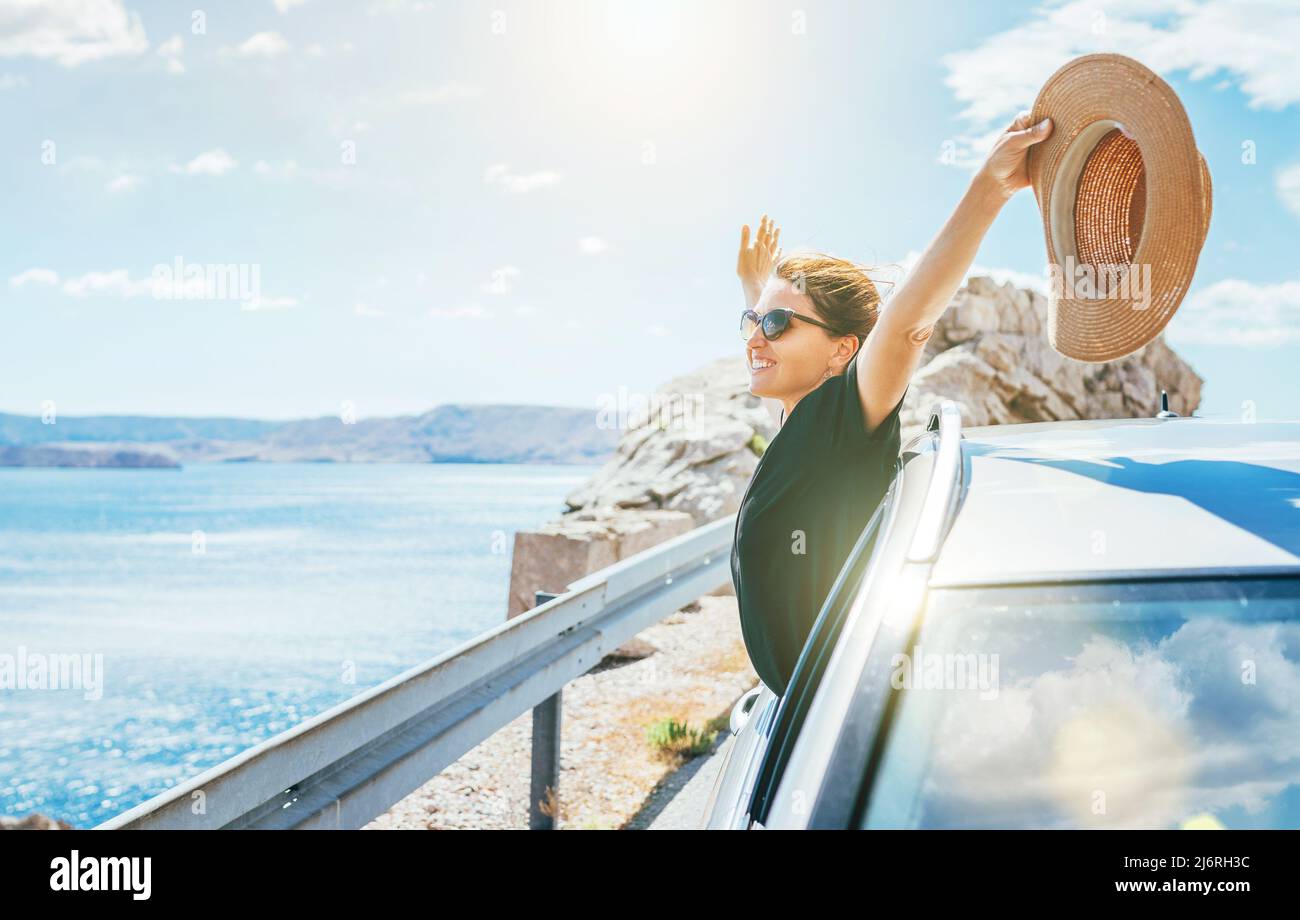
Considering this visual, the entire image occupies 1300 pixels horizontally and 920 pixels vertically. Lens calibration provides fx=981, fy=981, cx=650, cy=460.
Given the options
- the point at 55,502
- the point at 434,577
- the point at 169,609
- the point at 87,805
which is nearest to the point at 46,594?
the point at 169,609

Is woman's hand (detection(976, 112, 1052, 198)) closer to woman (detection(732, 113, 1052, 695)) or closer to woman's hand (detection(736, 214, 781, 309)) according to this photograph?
woman (detection(732, 113, 1052, 695))

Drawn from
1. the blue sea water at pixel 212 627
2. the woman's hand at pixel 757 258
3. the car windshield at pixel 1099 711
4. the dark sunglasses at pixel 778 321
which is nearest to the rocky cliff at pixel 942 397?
the blue sea water at pixel 212 627

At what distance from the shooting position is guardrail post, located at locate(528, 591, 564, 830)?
418 centimetres

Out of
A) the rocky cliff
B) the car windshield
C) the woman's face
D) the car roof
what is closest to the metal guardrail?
the woman's face

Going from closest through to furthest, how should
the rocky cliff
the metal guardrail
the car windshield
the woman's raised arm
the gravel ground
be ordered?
the car windshield, the woman's raised arm, the metal guardrail, the gravel ground, the rocky cliff

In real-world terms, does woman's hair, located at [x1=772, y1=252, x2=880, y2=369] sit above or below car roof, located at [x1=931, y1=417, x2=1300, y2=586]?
above

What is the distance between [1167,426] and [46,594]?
168 ft

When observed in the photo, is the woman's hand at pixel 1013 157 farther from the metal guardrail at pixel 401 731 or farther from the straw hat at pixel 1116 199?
the metal guardrail at pixel 401 731

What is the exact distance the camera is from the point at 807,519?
7.59ft

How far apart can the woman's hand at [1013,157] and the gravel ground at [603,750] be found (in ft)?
10.8

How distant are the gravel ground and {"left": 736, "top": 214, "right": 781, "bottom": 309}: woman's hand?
2.45 meters

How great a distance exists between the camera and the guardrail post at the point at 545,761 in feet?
13.7

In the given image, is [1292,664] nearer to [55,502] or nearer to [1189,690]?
[1189,690]

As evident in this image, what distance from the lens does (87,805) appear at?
7.11 meters
